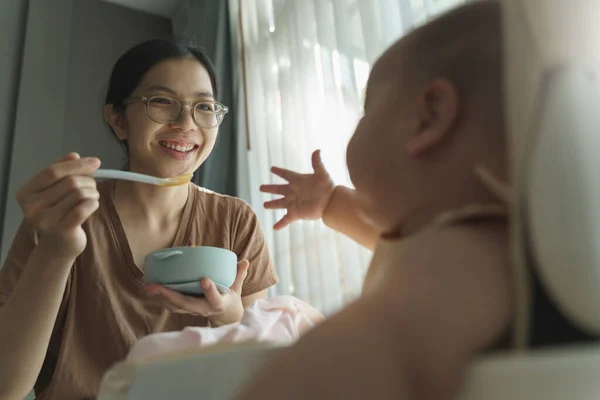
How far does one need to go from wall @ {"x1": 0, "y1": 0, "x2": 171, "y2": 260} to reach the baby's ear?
2147 mm

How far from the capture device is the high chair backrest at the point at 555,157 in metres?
0.30

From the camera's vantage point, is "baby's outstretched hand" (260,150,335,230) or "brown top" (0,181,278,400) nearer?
"baby's outstretched hand" (260,150,335,230)

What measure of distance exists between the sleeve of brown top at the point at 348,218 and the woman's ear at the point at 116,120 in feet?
2.21

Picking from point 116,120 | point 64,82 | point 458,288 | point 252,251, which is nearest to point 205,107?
point 116,120

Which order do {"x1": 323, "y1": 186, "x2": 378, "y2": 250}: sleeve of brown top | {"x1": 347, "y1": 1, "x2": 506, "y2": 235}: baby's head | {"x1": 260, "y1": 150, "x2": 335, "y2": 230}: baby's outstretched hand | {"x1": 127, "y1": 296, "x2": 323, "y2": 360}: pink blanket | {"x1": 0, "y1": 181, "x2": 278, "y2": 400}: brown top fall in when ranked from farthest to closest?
{"x1": 0, "y1": 181, "x2": 278, "y2": 400}: brown top < {"x1": 260, "y1": 150, "x2": 335, "y2": 230}: baby's outstretched hand < {"x1": 323, "y1": 186, "x2": 378, "y2": 250}: sleeve of brown top < {"x1": 127, "y1": 296, "x2": 323, "y2": 360}: pink blanket < {"x1": 347, "y1": 1, "x2": 506, "y2": 235}: baby's head

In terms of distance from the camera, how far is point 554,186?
0.99ft

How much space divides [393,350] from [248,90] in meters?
2.04

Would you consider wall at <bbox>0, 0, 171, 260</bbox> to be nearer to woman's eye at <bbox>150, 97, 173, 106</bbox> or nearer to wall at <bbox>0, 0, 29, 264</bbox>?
wall at <bbox>0, 0, 29, 264</bbox>

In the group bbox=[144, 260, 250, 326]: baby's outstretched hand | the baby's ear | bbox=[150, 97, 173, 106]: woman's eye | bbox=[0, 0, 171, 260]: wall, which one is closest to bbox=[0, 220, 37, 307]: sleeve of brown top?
bbox=[144, 260, 250, 326]: baby's outstretched hand

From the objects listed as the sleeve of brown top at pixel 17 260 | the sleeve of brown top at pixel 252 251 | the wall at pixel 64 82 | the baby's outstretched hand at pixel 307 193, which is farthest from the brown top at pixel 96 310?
the wall at pixel 64 82

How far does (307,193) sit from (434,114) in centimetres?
43

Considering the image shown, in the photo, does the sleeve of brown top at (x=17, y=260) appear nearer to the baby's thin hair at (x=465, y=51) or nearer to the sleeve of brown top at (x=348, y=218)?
the sleeve of brown top at (x=348, y=218)

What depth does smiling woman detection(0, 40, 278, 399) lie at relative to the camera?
0.75m

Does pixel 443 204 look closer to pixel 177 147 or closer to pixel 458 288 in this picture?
pixel 458 288
